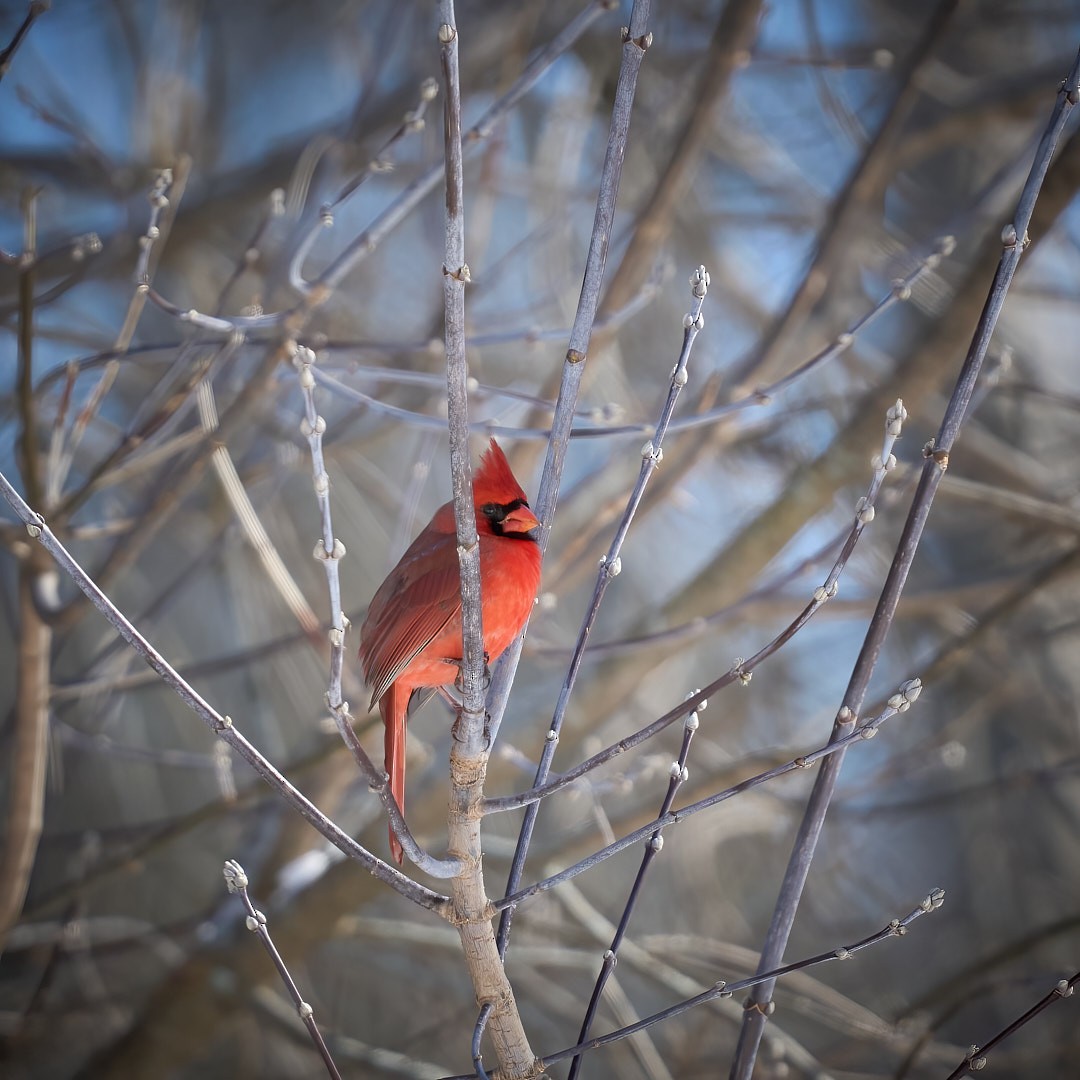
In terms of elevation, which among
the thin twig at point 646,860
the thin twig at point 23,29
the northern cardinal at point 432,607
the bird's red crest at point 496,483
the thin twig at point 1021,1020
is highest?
the thin twig at point 23,29

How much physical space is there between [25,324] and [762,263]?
2.81 meters

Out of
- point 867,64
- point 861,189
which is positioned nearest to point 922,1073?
point 861,189

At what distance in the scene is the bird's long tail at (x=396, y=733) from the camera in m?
1.88

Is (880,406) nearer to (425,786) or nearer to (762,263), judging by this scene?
(762,263)

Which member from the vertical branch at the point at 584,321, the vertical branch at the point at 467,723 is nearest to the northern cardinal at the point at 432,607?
the vertical branch at the point at 584,321

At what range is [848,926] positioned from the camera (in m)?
3.80

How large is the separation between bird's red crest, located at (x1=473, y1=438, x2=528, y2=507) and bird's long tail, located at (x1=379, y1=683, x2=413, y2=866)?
389 millimetres

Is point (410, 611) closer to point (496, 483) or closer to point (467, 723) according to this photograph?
point (496, 483)

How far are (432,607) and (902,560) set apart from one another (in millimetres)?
853

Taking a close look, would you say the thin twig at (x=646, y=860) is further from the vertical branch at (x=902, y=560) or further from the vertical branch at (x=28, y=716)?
the vertical branch at (x=28, y=716)

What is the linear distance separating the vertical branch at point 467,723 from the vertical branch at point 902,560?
0.33 metres

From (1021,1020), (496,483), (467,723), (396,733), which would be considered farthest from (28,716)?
(1021,1020)

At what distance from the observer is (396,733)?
1.94 metres

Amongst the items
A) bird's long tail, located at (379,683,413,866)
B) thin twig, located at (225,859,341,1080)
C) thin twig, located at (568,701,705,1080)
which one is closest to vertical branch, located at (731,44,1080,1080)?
thin twig, located at (568,701,705,1080)
